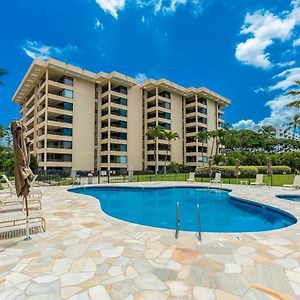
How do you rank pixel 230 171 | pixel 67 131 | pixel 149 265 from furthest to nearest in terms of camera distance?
pixel 67 131, pixel 230 171, pixel 149 265

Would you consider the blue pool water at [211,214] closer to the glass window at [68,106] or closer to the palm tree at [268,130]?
the glass window at [68,106]

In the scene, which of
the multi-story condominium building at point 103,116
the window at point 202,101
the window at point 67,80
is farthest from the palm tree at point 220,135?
the window at point 67,80

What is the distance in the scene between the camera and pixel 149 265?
13.5 feet

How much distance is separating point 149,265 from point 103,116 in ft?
140

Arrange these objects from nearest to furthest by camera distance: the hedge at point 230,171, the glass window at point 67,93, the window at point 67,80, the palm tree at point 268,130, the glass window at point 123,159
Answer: the hedge at point 230,171 < the glass window at point 67,93 < the window at point 67,80 < the glass window at point 123,159 < the palm tree at point 268,130

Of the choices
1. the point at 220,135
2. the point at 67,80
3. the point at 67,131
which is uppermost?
the point at 67,80

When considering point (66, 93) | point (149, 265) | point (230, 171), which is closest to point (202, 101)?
point (230, 171)

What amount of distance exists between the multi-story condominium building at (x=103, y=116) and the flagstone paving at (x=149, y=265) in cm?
3449

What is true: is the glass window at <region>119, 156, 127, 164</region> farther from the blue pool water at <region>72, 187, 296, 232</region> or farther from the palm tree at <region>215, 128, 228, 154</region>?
the blue pool water at <region>72, 187, 296, 232</region>

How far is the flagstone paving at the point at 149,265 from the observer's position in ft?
10.8

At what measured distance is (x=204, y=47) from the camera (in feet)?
135

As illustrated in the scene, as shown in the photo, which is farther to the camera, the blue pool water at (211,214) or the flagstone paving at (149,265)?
the blue pool water at (211,214)

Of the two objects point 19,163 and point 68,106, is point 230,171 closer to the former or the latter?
point 19,163

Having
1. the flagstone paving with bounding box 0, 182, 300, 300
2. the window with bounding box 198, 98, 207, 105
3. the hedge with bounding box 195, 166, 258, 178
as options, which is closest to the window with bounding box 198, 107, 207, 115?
the window with bounding box 198, 98, 207, 105
